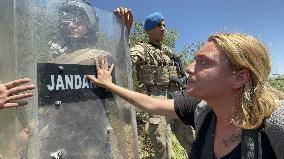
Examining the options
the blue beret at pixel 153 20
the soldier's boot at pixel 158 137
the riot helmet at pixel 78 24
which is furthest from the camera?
the blue beret at pixel 153 20

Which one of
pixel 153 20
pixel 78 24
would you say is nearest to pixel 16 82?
pixel 78 24

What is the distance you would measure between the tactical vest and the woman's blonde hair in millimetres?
3108

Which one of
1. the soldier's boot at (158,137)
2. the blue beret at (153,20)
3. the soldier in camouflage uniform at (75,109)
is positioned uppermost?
the blue beret at (153,20)

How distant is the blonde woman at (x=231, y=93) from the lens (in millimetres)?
2406

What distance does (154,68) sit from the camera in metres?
5.71

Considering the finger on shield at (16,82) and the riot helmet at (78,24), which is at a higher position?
the riot helmet at (78,24)

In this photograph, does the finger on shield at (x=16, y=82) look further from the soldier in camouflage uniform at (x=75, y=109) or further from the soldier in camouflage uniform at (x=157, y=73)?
the soldier in camouflage uniform at (x=157, y=73)

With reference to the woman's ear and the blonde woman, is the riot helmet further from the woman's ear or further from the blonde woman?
the woman's ear

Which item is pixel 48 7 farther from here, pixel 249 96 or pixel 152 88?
pixel 152 88

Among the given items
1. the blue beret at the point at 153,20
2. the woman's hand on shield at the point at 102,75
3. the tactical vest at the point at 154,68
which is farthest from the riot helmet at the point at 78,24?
the blue beret at the point at 153,20

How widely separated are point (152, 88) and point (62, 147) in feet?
11.4

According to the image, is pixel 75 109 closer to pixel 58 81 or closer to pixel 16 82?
pixel 58 81

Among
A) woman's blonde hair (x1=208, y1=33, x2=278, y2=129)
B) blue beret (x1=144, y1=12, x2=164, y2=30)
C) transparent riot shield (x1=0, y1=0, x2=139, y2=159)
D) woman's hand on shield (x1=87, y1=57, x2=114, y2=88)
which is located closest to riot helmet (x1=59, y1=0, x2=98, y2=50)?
transparent riot shield (x1=0, y1=0, x2=139, y2=159)

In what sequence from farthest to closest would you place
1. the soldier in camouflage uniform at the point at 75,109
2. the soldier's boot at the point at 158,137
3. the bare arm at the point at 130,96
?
the soldier's boot at the point at 158,137
the bare arm at the point at 130,96
the soldier in camouflage uniform at the point at 75,109
